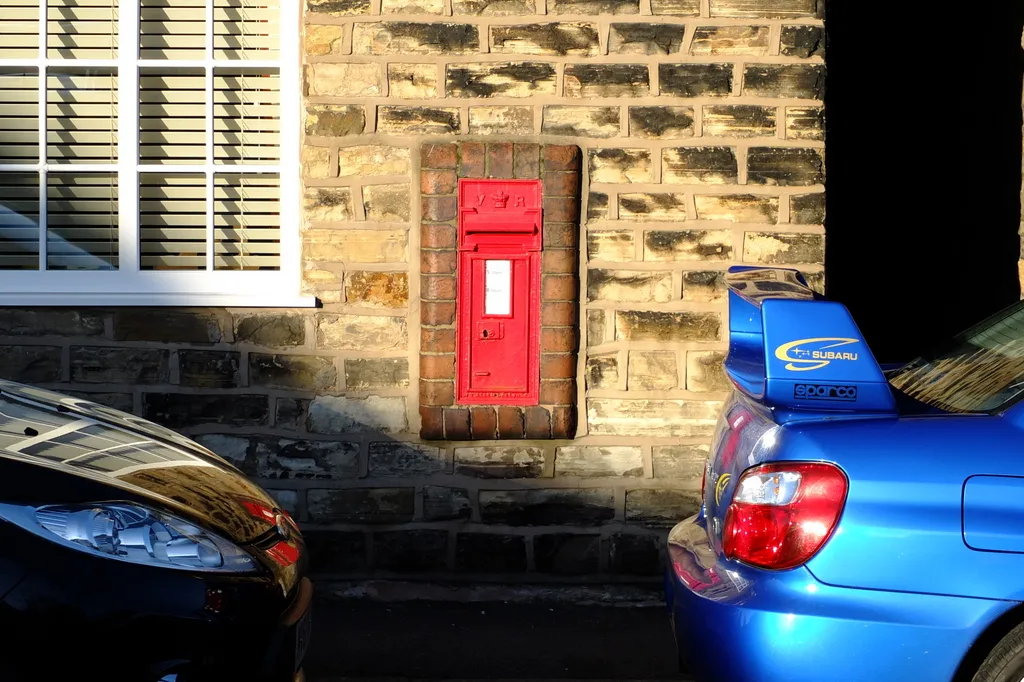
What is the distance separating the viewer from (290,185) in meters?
4.98

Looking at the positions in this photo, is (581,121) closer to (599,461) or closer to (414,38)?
(414,38)

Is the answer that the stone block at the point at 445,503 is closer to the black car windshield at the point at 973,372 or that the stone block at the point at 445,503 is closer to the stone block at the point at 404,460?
the stone block at the point at 404,460

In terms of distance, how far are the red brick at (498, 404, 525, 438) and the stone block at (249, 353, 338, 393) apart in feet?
2.55

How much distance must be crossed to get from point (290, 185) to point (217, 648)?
9.32 feet

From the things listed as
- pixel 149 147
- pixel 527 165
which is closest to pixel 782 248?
pixel 527 165

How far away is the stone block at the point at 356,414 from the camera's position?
16.1ft

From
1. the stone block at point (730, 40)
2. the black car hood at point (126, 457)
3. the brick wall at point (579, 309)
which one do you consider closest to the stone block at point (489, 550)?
the brick wall at point (579, 309)

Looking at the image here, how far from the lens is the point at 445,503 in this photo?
490cm

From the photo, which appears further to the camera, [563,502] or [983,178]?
[983,178]

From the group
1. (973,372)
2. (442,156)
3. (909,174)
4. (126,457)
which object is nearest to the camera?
(126,457)

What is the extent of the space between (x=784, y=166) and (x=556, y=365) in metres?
1.38

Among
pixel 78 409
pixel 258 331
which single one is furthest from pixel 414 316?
pixel 78 409

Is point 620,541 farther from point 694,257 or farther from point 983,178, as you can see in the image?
point 983,178

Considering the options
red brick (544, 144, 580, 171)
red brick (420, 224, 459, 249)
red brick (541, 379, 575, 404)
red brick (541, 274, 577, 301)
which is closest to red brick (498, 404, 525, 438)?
red brick (541, 379, 575, 404)
